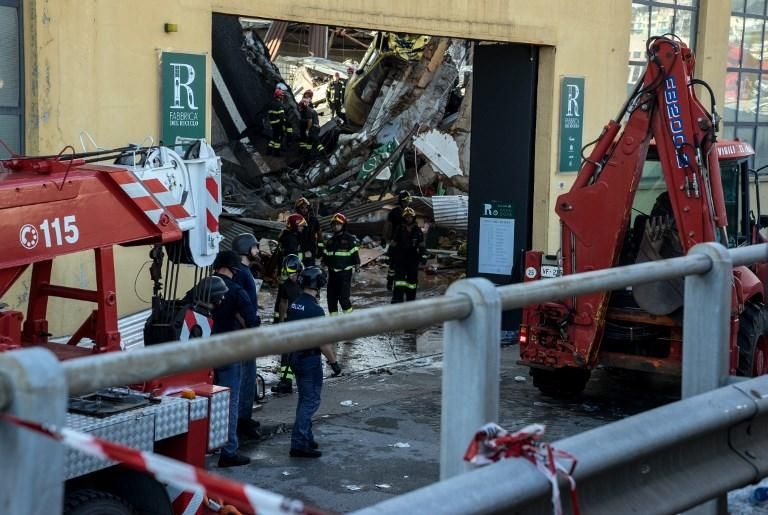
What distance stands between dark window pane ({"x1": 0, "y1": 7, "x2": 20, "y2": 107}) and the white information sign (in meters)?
6.88

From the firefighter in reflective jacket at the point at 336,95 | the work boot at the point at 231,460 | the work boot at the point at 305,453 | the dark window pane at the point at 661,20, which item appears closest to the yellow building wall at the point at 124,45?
the work boot at the point at 231,460

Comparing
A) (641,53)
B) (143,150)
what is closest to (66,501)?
(143,150)

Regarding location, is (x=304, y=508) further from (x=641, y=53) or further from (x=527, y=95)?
(x=641, y=53)

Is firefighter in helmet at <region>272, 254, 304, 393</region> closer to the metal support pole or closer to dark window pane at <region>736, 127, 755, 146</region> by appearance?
the metal support pole

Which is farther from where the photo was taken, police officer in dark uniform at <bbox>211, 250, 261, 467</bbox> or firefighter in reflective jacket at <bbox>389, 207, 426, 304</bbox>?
firefighter in reflective jacket at <bbox>389, 207, 426, 304</bbox>

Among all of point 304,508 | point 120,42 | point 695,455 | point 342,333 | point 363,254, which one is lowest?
point 363,254

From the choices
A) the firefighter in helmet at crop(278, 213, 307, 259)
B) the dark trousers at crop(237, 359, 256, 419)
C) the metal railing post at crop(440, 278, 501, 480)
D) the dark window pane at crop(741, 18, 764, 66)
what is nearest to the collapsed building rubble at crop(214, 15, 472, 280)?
the dark window pane at crop(741, 18, 764, 66)

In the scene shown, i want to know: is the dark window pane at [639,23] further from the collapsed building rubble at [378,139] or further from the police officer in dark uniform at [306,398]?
the police officer in dark uniform at [306,398]

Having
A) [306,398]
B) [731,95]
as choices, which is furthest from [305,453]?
[731,95]

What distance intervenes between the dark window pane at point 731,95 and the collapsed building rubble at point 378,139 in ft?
19.6

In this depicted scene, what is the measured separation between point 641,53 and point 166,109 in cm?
850

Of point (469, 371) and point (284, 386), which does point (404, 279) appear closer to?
point (284, 386)

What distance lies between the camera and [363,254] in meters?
21.5

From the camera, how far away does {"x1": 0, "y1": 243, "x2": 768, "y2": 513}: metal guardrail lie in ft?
7.32
